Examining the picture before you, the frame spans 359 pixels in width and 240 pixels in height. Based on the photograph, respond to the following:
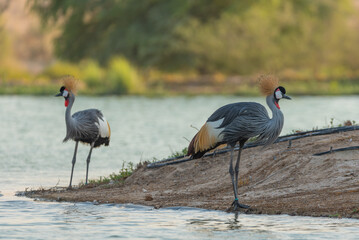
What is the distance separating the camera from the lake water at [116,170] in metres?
9.47

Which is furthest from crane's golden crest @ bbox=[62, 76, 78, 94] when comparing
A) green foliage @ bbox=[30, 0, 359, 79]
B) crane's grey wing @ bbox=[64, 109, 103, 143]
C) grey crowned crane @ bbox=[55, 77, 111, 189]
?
green foliage @ bbox=[30, 0, 359, 79]

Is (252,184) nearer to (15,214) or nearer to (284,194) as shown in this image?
(284,194)

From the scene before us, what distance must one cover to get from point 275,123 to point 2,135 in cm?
1454

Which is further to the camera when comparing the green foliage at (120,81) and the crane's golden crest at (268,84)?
the green foliage at (120,81)

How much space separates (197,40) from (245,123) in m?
39.5

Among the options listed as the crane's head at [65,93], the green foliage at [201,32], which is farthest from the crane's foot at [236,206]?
the green foliage at [201,32]

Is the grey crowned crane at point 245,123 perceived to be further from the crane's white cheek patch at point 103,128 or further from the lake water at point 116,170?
the crane's white cheek patch at point 103,128

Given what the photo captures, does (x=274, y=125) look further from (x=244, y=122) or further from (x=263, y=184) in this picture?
(x=263, y=184)

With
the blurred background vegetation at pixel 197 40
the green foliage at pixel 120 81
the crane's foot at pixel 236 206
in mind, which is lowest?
the crane's foot at pixel 236 206

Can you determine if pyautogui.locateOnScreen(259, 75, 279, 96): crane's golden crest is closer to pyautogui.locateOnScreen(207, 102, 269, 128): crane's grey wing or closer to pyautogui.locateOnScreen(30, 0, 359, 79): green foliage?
pyautogui.locateOnScreen(207, 102, 269, 128): crane's grey wing

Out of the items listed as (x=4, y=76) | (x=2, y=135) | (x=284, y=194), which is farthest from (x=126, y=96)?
(x=284, y=194)

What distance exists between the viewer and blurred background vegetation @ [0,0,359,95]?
4934 centimetres

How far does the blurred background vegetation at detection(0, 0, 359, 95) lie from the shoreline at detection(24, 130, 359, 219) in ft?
108

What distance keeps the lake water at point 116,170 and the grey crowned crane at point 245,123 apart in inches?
37.7
